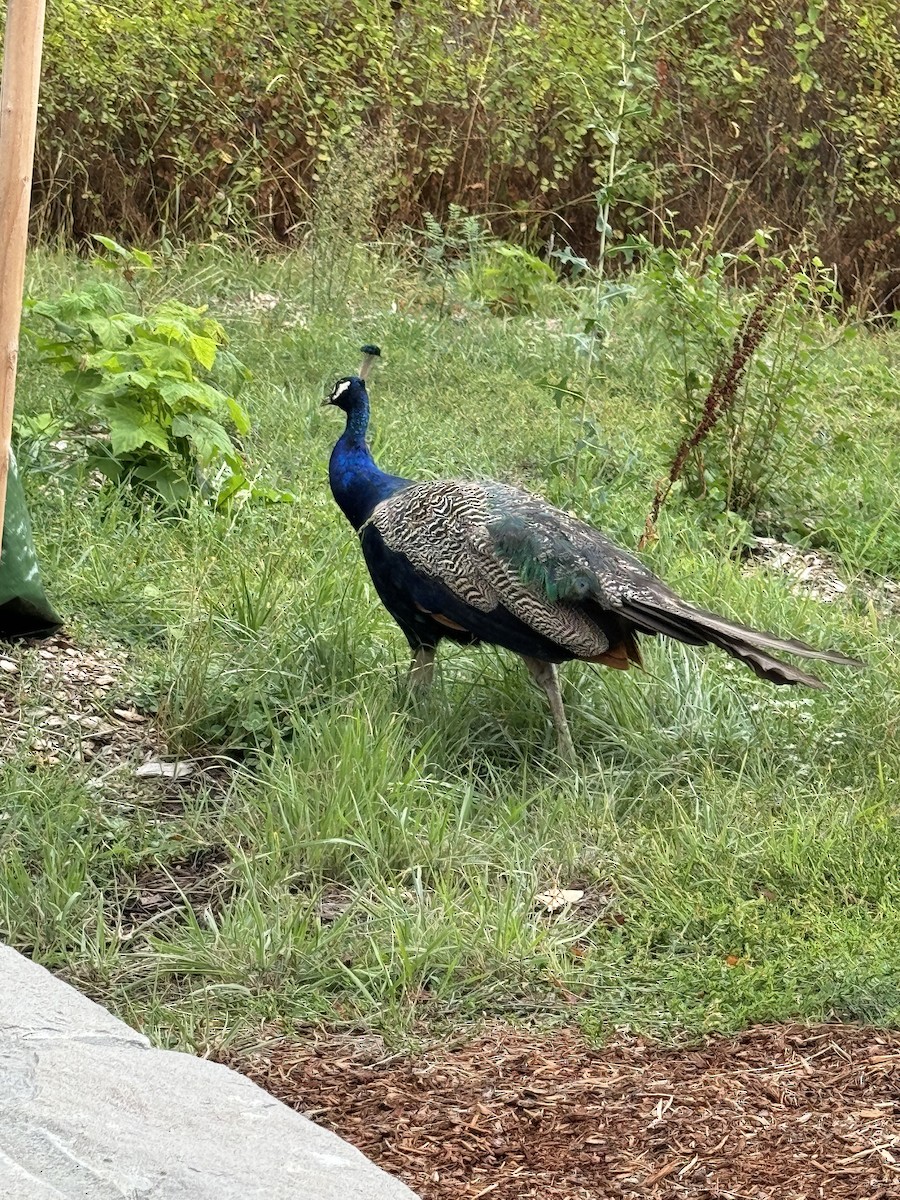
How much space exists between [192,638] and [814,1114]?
2255 millimetres

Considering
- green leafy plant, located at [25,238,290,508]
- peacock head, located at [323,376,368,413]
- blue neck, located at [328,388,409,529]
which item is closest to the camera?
blue neck, located at [328,388,409,529]

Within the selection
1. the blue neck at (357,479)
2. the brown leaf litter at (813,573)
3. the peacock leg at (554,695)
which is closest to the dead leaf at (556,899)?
the peacock leg at (554,695)

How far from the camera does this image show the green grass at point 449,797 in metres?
3.11

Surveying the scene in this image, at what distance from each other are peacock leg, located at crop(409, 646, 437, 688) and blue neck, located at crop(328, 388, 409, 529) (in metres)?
0.42

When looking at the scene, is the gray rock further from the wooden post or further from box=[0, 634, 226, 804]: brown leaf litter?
box=[0, 634, 226, 804]: brown leaf litter

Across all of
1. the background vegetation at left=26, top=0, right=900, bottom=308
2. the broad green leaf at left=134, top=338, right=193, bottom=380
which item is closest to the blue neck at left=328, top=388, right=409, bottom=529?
the broad green leaf at left=134, top=338, right=193, bottom=380

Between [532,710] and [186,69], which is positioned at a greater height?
[186,69]

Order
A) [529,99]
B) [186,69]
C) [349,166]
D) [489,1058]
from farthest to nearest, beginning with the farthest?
[529,99] → [186,69] → [349,166] → [489,1058]

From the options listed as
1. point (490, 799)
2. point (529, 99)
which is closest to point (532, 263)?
point (529, 99)

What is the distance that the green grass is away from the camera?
10.2 ft

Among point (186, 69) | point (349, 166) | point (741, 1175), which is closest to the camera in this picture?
point (741, 1175)

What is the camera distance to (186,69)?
9109 millimetres

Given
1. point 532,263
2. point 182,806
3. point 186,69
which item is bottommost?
point 182,806

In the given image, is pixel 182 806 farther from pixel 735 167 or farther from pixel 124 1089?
pixel 735 167
